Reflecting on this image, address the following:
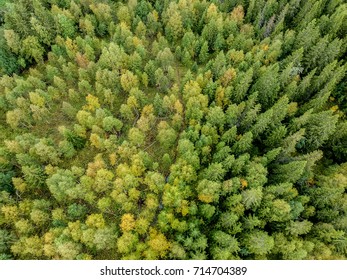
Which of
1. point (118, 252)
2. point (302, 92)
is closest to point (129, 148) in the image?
point (118, 252)

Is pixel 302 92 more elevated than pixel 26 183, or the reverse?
pixel 302 92

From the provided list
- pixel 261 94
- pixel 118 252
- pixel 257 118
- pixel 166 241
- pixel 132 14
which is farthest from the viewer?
pixel 132 14

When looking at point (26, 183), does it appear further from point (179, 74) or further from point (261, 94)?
point (261, 94)

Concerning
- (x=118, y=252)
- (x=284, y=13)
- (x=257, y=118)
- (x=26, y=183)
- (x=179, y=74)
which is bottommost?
(x=118, y=252)

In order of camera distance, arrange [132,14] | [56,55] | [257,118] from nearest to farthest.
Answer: [257,118] → [56,55] → [132,14]

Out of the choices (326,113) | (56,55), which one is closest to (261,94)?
(326,113)

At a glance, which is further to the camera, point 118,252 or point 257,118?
point 257,118
